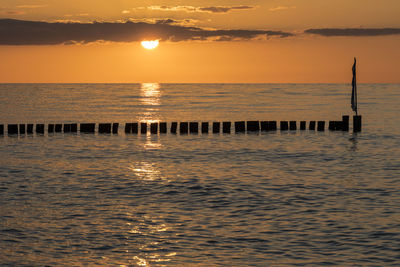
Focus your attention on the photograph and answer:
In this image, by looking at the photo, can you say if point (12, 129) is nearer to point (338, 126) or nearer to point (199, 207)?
point (338, 126)

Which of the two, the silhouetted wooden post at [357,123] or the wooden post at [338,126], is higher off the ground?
the silhouetted wooden post at [357,123]

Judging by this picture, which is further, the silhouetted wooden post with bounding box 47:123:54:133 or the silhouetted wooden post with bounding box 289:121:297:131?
the silhouetted wooden post with bounding box 289:121:297:131

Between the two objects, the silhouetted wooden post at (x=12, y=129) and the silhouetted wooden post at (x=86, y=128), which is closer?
the silhouetted wooden post at (x=12, y=129)

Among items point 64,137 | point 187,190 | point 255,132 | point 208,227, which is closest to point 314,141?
point 255,132

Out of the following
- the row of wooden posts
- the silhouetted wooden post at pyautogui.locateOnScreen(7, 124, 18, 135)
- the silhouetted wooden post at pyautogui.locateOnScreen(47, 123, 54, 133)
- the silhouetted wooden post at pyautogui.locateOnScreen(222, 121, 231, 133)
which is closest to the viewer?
the silhouetted wooden post at pyautogui.locateOnScreen(7, 124, 18, 135)

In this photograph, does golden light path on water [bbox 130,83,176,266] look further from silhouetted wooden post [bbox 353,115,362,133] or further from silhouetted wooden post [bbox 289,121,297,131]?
silhouetted wooden post [bbox 353,115,362,133]

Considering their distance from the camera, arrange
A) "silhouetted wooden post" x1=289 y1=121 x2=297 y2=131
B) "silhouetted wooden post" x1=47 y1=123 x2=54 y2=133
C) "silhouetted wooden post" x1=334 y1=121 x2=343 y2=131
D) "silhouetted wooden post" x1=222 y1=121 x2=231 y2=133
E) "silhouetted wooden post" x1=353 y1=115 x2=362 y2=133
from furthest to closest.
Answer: "silhouetted wooden post" x1=334 y1=121 x2=343 y2=131, "silhouetted wooden post" x1=289 y1=121 x2=297 y2=131, "silhouetted wooden post" x1=222 y1=121 x2=231 y2=133, "silhouetted wooden post" x1=47 y1=123 x2=54 y2=133, "silhouetted wooden post" x1=353 y1=115 x2=362 y2=133

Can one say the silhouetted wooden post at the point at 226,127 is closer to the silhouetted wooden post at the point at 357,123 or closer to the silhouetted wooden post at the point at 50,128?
the silhouetted wooden post at the point at 357,123

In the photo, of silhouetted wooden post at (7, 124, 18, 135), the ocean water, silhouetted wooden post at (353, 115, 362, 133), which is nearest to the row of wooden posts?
silhouetted wooden post at (353, 115, 362, 133)

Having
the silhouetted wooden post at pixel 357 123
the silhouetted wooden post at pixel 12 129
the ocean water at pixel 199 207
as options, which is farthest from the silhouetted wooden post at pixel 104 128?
the silhouetted wooden post at pixel 357 123

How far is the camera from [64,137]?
43031 millimetres

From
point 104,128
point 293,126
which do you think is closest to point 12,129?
point 104,128

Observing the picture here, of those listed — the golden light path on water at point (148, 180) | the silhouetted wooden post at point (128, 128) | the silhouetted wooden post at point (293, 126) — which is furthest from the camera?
the silhouetted wooden post at point (293, 126)

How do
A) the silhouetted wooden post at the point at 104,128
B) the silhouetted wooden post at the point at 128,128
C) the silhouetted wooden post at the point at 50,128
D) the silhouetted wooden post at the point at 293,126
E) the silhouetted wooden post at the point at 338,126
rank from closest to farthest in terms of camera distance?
the silhouetted wooden post at the point at 50,128 < the silhouetted wooden post at the point at 104,128 < the silhouetted wooden post at the point at 128,128 < the silhouetted wooden post at the point at 293,126 < the silhouetted wooden post at the point at 338,126
